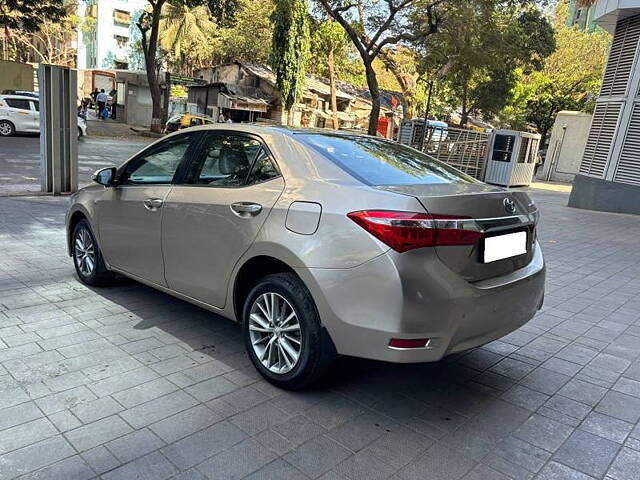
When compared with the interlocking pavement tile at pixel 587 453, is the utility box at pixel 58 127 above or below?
above

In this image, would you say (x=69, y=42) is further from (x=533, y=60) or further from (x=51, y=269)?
(x=51, y=269)

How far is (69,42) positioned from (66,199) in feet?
167

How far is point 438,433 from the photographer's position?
278cm

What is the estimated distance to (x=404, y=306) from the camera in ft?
8.39

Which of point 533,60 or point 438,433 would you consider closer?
point 438,433

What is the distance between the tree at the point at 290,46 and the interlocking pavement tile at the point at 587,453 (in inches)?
1094

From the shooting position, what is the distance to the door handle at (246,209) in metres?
3.15

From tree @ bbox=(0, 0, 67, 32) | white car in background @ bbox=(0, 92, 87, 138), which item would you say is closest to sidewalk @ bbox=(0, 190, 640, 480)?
white car in background @ bbox=(0, 92, 87, 138)

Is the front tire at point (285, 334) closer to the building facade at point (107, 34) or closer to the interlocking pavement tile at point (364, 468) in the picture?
the interlocking pavement tile at point (364, 468)

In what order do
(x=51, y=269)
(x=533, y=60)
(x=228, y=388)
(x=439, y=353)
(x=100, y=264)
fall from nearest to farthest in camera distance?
1. (x=439, y=353)
2. (x=228, y=388)
3. (x=100, y=264)
4. (x=51, y=269)
5. (x=533, y=60)

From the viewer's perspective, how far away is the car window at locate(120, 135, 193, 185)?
12.9ft

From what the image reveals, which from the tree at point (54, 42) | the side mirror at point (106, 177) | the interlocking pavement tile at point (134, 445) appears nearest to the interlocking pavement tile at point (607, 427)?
the interlocking pavement tile at point (134, 445)

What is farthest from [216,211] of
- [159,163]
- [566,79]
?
[566,79]

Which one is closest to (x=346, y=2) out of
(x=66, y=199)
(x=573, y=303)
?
(x=66, y=199)
